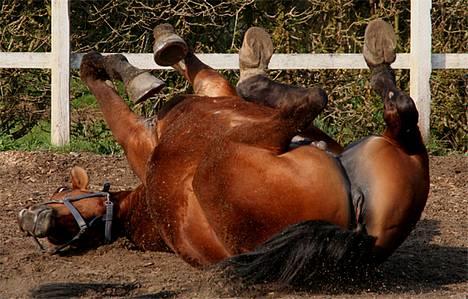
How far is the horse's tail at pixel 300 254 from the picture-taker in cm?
423

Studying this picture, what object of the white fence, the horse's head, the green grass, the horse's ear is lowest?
the green grass

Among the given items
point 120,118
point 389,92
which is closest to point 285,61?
point 120,118

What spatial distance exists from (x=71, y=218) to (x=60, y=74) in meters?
4.28

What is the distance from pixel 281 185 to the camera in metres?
4.27

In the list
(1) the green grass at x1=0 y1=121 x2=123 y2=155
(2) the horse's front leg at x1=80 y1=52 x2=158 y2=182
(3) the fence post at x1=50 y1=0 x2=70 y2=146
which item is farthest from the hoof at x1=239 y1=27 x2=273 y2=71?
(3) the fence post at x1=50 y1=0 x2=70 y2=146

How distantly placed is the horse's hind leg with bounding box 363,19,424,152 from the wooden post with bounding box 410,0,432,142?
4.66 meters

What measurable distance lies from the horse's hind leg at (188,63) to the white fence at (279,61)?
3613 millimetres

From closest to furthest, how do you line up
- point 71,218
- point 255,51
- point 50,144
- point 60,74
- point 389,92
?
1. point 389,92
2. point 255,51
3. point 71,218
4. point 60,74
5. point 50,144

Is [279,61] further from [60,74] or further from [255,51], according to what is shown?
[255,51]

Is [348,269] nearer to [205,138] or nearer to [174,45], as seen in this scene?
[205,138]

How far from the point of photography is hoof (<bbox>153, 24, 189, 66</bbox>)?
5711 mm

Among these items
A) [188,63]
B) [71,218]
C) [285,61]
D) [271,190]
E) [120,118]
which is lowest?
[71,218]

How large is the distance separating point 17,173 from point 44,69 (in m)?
2.33

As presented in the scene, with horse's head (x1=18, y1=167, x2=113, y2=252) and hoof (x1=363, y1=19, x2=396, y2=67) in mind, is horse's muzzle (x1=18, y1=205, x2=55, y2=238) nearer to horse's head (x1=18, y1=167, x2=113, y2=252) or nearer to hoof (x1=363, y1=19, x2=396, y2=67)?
horse's head (x1=18, y1=167, x2=113, y2=252)
